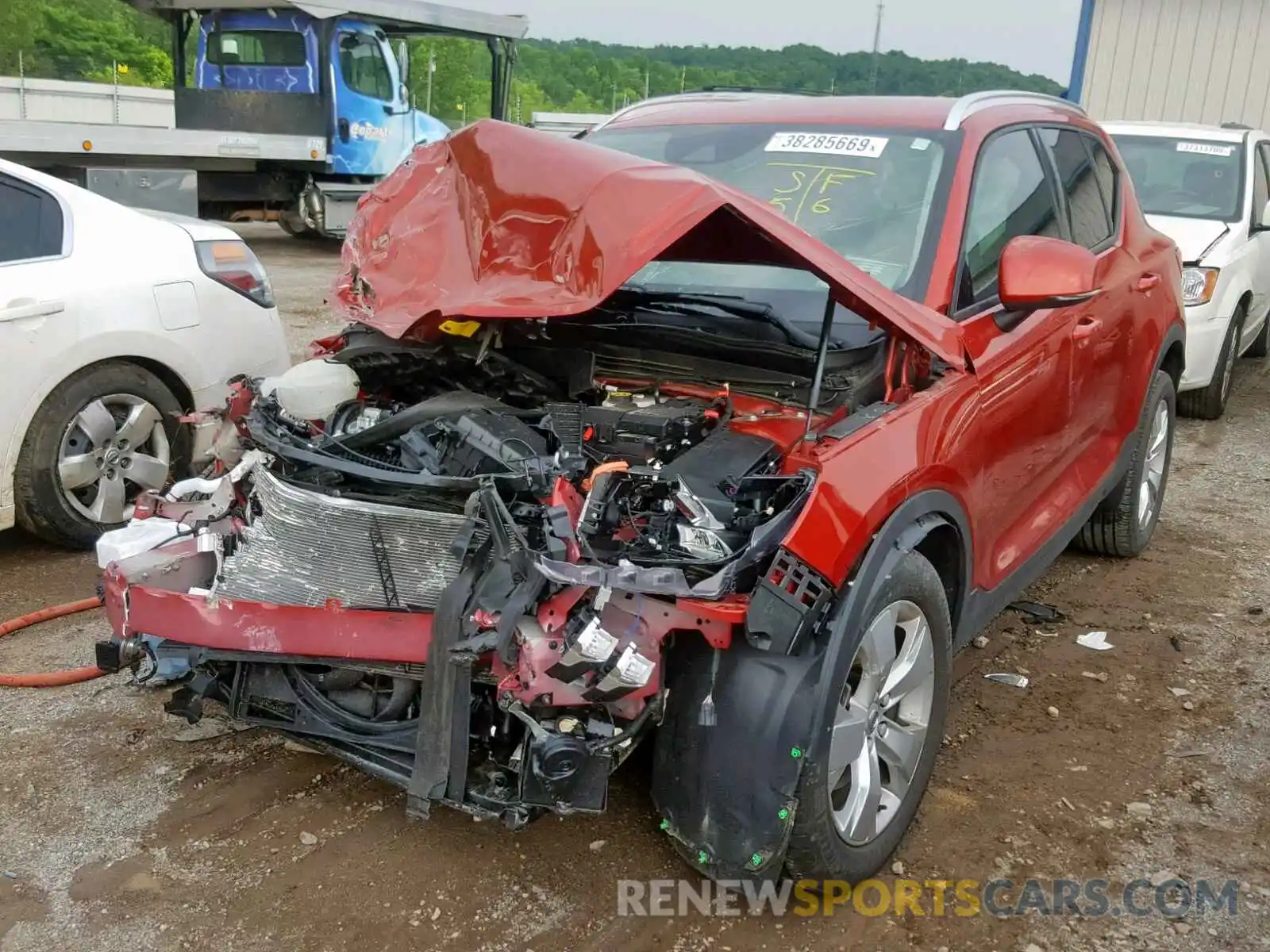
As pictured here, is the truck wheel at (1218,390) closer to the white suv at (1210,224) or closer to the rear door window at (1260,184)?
the white suv at (1210,224)

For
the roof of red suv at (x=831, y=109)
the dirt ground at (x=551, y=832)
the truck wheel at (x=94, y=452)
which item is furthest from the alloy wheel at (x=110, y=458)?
the roof of red suv at (x=831, y=109)

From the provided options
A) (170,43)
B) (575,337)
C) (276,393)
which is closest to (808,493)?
(575,337)

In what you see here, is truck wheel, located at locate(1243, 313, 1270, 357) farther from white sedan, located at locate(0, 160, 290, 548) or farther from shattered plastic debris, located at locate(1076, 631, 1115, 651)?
white sedan, located at locate(0, 160, 290, 548)

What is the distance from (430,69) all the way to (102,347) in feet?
41.7

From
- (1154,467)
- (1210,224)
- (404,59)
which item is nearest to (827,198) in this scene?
(1154,467)

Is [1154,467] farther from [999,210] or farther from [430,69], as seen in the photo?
[430,69]

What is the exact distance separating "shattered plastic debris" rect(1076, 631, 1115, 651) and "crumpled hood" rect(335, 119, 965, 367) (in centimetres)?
171

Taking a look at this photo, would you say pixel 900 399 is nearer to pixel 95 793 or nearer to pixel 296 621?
pixel 296 621

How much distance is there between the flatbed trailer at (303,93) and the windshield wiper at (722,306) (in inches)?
432

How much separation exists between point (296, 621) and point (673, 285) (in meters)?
1.56

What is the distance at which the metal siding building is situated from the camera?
1187 centimetres

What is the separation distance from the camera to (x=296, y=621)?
257 cm

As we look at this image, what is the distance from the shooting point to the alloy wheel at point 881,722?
2582mm

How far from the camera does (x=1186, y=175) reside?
788 cm
